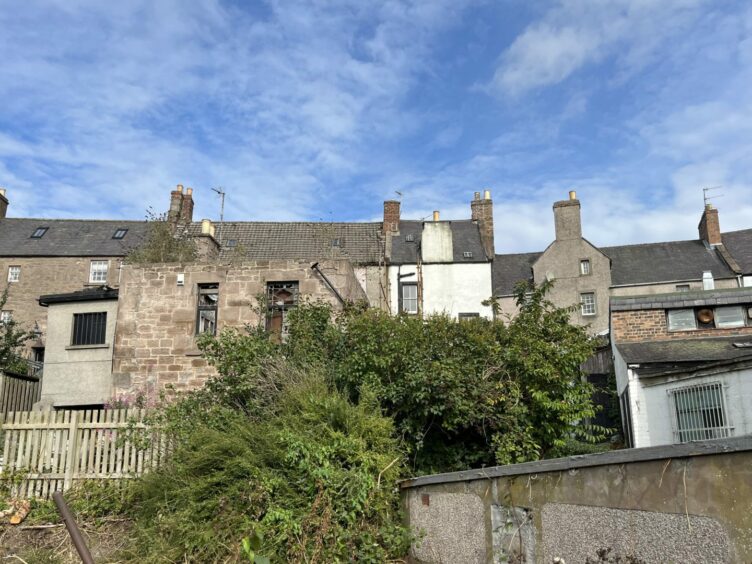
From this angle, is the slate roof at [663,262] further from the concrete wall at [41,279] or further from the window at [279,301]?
the concrete wall at [41,279]

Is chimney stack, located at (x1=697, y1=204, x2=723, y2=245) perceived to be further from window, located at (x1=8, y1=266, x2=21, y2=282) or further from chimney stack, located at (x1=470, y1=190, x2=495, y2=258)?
window, located at (x1=8, y1=266, x2=21, y2=282)

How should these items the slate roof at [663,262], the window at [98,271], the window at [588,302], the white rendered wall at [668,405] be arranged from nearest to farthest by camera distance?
the white rendered wall at [668,405], the slate roof at [663,262], the window at [98,271], the window at [588,302]

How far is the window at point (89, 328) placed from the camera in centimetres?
1716

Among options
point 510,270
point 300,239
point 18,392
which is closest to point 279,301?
point 18,392

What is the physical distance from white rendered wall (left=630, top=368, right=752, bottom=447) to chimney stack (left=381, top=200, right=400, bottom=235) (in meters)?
18.2

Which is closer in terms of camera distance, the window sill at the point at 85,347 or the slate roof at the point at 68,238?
the window sill at the point at 85,347

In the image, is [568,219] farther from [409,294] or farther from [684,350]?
[684,350]

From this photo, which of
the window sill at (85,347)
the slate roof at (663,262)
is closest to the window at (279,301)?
the window sill at (85,347)

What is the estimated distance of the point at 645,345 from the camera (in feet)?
56.4

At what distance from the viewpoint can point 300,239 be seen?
1261 inches

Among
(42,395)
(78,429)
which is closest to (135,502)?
(78,429)

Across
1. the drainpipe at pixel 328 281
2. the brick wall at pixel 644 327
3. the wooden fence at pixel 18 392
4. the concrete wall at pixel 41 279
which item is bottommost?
the wooden fence at pixel 18 392

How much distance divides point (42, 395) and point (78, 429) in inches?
292

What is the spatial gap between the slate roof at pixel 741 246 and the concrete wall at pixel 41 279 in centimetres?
3243
